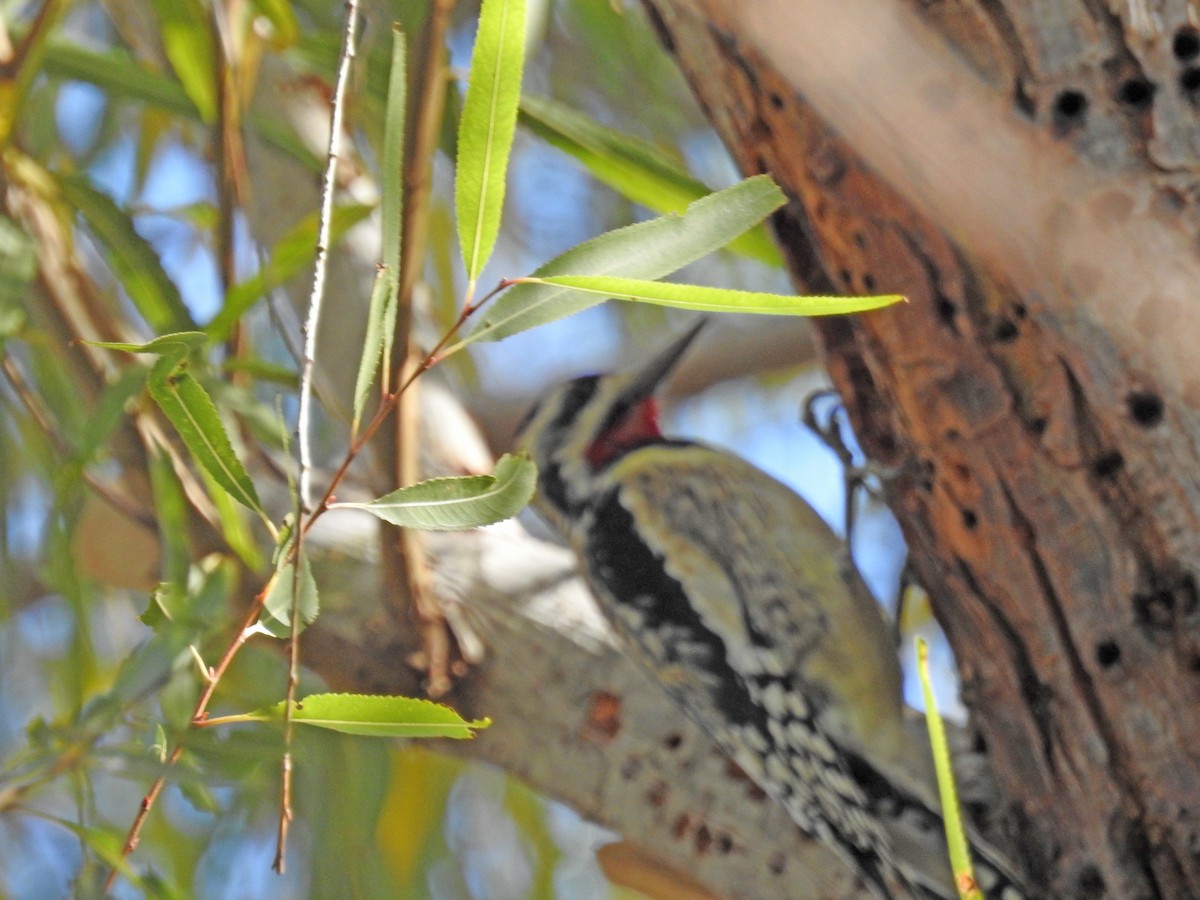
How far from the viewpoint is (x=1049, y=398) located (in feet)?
3.85

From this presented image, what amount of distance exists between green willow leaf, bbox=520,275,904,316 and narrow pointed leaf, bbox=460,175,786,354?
55mm

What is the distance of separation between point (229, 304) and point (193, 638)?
18.5 inches

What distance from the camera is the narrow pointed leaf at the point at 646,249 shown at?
0.88m

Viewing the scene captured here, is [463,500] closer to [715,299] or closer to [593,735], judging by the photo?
[715,299]

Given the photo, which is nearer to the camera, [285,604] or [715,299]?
[715,299]

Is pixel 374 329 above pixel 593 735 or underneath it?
above

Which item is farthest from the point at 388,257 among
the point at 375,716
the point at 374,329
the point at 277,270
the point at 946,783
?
the point at 277,270

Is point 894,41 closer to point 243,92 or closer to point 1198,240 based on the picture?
point 1198,240

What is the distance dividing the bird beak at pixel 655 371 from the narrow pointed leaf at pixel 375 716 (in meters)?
1.40

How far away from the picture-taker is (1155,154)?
111cm

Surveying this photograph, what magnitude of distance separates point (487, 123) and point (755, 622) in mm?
1170

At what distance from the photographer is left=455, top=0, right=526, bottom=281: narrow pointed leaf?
2.76ft

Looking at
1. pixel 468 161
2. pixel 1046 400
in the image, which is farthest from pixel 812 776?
pixel 468 161

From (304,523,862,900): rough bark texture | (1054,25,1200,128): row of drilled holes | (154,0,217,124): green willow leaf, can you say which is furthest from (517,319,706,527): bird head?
(1054,25,1200,128): row of drilled holes
